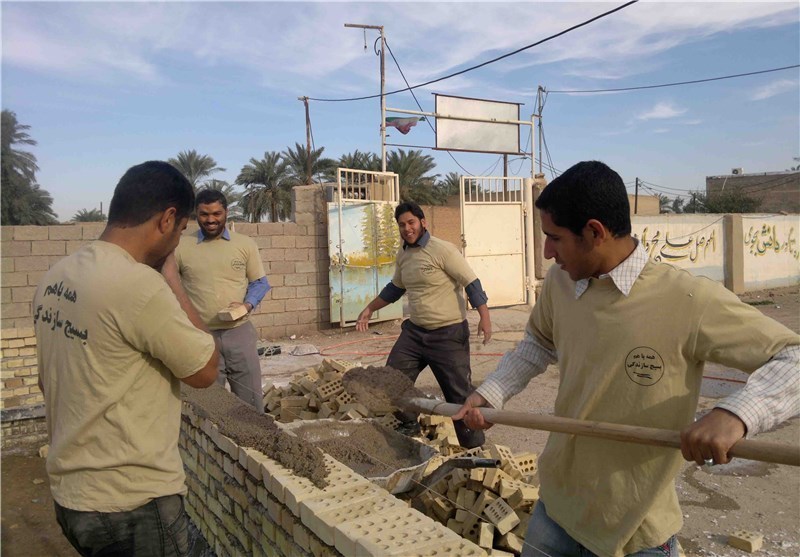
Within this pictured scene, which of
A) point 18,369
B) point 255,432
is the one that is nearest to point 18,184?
point 18,369

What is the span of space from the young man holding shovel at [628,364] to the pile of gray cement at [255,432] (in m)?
1.04

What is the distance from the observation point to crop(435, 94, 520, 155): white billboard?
A: 42.5 feet

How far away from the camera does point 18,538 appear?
4.13 metres

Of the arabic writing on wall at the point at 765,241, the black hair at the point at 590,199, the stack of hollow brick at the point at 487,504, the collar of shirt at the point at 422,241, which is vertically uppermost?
the black hair at the point at 590,199

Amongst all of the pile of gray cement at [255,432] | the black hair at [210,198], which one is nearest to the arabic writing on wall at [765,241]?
the black hair at [210,198]

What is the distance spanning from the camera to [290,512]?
2.43m

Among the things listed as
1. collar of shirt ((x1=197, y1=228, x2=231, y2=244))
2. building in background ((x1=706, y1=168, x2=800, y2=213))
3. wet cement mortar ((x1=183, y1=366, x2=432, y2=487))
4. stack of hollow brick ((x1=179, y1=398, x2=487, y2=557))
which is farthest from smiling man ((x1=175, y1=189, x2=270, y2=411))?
building in background ((x1=706, y1=168, x2=800, y2=213))

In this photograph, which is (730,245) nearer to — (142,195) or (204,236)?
(204,236)

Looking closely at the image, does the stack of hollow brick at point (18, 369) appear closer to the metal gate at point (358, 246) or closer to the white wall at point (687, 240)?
the metal gate at point (358, 246)

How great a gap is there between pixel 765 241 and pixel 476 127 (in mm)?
11905

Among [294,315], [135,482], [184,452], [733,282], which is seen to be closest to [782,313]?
[733,282]

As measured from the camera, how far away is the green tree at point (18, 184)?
20906 mm

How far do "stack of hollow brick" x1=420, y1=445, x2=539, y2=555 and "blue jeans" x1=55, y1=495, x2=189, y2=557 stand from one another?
1.47 m

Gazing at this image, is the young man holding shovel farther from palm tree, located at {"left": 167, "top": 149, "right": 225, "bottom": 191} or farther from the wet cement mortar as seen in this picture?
palm tree, located at {"left": 167, "top": 149, "right": 225, "bottom": 191}
